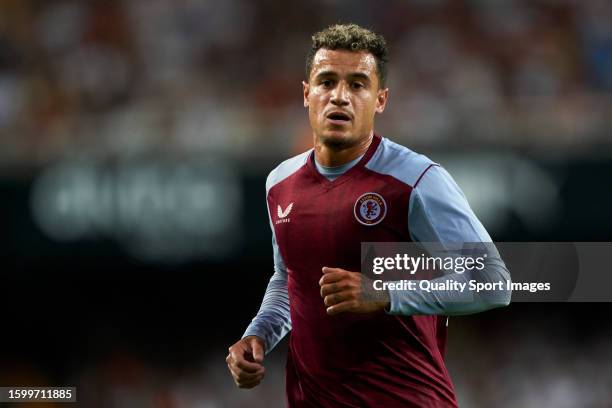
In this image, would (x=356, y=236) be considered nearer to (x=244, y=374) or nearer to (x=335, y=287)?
(x=335, y=287)

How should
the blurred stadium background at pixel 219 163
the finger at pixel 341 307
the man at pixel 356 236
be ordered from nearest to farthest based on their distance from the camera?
the finger at pixel 341 307
the man at pixel 356 236
the blurred stadium background at pixel 219 163

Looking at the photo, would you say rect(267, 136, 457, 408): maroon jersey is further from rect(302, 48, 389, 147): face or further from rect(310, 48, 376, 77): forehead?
rect(310, 48, 376, 77): forehead

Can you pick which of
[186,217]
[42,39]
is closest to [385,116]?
[186,217]

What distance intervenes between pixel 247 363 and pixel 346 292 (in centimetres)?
66

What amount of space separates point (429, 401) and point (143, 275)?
20.1 feet

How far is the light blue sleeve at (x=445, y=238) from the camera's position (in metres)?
3.89

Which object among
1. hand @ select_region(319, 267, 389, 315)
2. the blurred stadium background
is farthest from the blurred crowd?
hand @ select_region(319, 267, 389, 315)

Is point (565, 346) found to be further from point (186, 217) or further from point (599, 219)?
point (186, 217)

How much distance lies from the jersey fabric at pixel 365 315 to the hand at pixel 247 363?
16cm

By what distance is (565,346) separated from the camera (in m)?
9.89

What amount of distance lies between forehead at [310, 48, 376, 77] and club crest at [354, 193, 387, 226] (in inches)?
19.9

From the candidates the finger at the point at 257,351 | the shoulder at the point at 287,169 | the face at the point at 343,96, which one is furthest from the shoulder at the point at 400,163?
the finger at the point at 257,351

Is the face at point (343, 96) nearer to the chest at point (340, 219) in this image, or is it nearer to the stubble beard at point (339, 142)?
the stubble beard at point (339, 142)

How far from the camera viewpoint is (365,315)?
401cm
